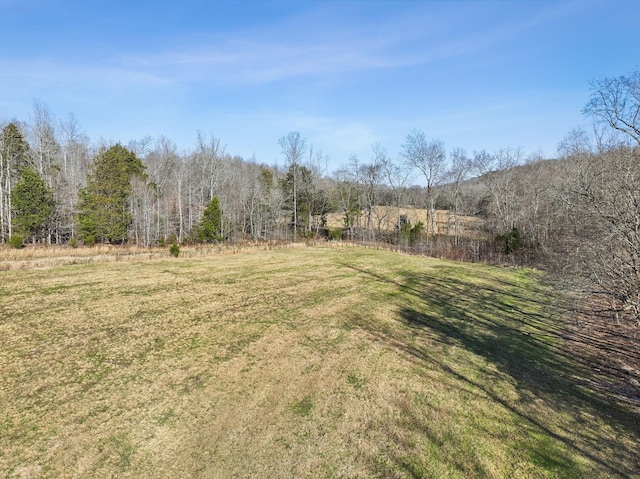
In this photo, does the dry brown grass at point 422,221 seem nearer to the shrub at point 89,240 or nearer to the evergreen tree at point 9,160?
the shrub at point 89,240

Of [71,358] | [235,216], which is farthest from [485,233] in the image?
[71,358]

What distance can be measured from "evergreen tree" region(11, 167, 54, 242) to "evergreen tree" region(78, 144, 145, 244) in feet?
6.90

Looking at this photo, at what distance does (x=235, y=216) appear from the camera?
3594 centimetres

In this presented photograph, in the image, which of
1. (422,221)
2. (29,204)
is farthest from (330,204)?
(29,204)

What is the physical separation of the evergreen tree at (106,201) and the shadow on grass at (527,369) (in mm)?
21434

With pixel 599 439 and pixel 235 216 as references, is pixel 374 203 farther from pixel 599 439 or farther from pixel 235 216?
pixel 599 439

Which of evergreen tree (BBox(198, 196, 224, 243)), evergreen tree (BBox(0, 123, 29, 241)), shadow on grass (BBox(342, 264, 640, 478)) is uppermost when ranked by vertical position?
evergreen tree (BBox(0, 123, 29, 241))

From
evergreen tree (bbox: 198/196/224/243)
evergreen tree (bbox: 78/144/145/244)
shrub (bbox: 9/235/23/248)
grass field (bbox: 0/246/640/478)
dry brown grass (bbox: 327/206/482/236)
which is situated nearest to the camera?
grass field (bbox: 0/246/640/478)

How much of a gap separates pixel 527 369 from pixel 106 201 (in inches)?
1075

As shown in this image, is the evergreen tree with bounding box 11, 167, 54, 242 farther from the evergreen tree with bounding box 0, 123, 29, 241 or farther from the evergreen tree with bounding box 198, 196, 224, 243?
the evergreen tree with bounding box 198, 196, 224, 243

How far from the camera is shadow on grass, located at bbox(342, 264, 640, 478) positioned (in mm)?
4199

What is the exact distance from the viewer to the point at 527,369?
6684 millimetres

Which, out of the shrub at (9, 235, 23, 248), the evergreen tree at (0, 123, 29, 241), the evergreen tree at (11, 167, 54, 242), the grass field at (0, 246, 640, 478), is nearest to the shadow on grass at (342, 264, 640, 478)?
the grass field at (0, 246, 640, 478)

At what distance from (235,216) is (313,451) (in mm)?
33558
